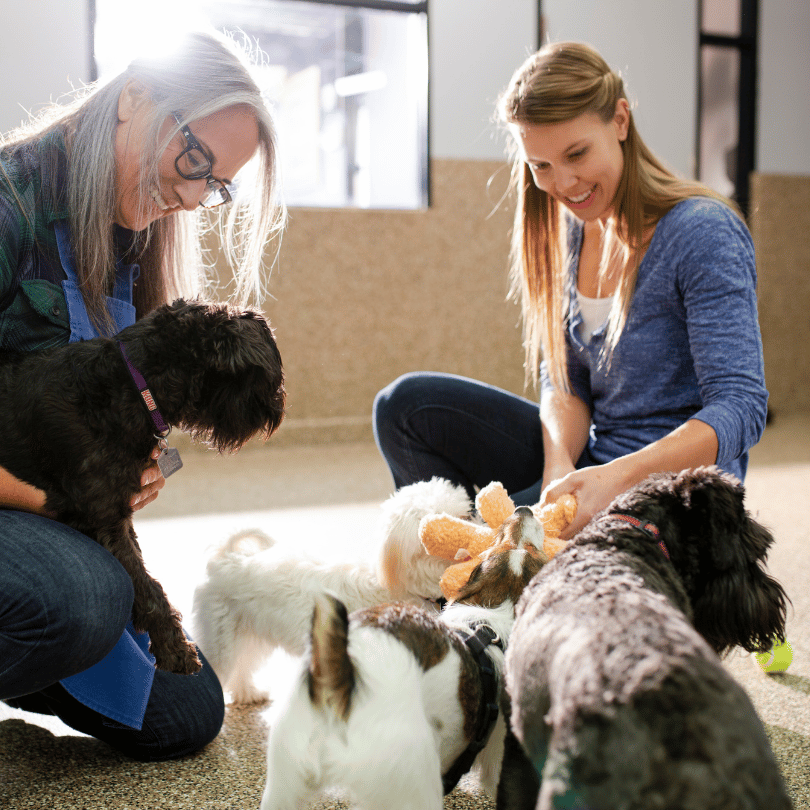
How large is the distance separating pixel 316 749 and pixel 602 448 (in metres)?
1.10

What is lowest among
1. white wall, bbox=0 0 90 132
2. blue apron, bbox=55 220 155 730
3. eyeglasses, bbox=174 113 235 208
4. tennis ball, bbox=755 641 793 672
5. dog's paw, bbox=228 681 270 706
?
dog's paw, bbox=228 681 270 706

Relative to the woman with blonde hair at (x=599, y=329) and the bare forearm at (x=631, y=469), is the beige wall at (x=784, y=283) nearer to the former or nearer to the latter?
the woman with blonde hair at (x=599, y=329)

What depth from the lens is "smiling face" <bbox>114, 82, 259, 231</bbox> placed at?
1454 mm

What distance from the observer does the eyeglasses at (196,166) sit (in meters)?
1.45

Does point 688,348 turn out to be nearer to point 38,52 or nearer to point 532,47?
point 38,52

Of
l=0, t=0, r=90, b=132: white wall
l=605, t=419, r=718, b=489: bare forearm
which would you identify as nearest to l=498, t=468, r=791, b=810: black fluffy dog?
l=605, t=419, r=718, b=489: bare forearm

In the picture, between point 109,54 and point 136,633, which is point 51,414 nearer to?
point 136,633

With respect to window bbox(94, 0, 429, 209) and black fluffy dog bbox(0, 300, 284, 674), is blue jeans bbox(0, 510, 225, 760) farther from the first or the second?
window bbox(94, 0, 429, 209)

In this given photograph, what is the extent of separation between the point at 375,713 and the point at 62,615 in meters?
0.54

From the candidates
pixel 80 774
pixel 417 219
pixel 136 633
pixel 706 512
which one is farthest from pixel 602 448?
pixel 417 219

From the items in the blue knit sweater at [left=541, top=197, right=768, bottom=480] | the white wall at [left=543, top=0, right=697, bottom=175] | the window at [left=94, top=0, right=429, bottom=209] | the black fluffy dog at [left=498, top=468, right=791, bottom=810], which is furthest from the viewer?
the white wall at [left=543, top=0, right=697, bottom=175]

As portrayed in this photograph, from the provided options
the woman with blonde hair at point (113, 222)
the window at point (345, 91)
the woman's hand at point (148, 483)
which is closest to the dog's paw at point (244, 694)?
the woman with blonde hair at point (113, 222)

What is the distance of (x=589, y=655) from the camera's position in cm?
76

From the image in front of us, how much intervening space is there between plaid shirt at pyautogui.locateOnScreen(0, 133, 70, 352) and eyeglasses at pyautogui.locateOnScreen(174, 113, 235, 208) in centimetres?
21
